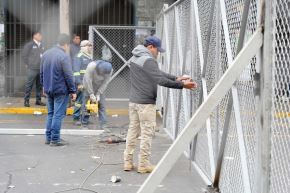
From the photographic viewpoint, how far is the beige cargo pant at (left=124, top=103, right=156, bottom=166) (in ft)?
22.0

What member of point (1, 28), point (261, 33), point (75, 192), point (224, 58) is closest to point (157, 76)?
point (224, 58)

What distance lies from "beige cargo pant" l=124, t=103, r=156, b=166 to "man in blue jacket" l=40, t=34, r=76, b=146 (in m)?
1.89

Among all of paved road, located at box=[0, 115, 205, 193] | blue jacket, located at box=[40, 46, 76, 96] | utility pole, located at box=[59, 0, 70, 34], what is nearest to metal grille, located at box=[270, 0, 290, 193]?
paved road, located at box=[0, 115, 205, 193]

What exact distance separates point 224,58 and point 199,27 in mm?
1173

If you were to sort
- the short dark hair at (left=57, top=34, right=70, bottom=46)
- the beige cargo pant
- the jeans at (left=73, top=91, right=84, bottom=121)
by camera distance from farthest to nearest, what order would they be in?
the jeans at (left=73, top=91, right=84, bottom=121)
the short dark hair at (left=57, top=34, right=70, bottom=46)
the beige cargo pant

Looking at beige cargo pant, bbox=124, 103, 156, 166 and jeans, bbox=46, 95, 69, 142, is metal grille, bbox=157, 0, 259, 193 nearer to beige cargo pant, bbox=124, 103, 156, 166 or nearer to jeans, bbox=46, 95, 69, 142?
beige cargo pant, bbox=124, 103, 156, 166

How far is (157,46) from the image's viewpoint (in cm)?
678

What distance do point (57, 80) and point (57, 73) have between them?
121 mm

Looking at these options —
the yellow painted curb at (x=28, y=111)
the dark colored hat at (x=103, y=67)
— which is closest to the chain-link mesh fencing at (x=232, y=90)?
the dark colored hat at (x=103, y=67)

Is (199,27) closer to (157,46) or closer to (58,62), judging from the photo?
(157,46)

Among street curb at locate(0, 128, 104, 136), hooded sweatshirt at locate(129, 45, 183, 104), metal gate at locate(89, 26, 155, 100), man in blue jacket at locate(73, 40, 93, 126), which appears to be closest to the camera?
hooded sweatshirt at locate(129, 45, 183, 104)

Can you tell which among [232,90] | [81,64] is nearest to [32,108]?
[81,64]

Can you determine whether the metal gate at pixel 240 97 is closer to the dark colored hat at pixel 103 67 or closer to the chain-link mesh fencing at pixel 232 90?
the chain-link mesh fencing at pixel 232 90

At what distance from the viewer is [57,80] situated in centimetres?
829
